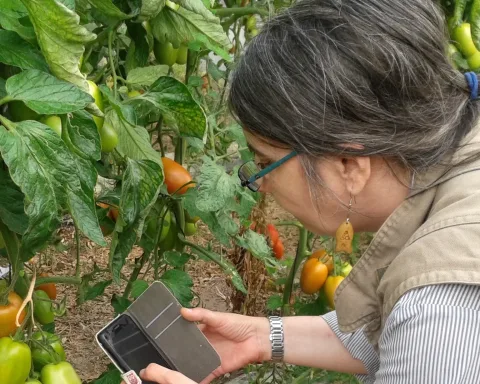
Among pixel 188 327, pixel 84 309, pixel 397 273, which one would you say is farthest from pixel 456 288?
pixel 84 309

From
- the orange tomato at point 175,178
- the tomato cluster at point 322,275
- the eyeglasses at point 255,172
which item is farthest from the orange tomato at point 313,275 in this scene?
the eyeglasses at point 255,172

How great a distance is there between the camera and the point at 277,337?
4.31 feet

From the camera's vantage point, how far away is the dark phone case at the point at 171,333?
43.8 inches

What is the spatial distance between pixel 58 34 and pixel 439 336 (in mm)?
497

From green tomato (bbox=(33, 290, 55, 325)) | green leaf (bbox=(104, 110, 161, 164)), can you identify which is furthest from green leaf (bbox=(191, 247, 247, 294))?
green leaf (bbox=(104, 110, 161, 164))

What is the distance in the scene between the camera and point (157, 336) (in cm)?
113

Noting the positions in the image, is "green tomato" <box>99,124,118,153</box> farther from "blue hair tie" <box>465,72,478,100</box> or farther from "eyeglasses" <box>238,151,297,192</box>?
"blue hair tie" <box>465,72,478,100</box>

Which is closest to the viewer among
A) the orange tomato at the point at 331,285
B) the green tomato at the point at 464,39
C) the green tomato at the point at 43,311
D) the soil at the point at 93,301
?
the green tomato at the point at 43,311

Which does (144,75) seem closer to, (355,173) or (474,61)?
(355,173)

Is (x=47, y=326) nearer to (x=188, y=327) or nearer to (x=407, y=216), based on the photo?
(x=188, y=327)

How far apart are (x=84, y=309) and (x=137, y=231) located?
172 centimetres

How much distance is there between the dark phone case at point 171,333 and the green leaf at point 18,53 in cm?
46

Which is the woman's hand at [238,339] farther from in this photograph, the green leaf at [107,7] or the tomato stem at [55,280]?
the green leaf at [107,7]

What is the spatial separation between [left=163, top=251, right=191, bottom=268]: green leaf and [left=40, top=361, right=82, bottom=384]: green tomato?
0.45 meters
